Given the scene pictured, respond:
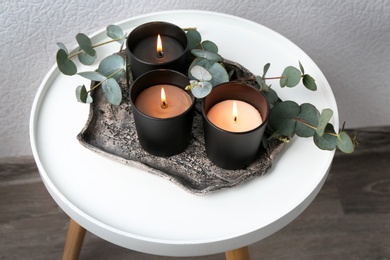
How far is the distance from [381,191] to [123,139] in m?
0.65

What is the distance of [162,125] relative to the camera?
0.51 m

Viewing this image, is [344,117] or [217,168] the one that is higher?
[217,168]

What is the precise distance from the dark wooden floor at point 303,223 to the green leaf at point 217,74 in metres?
0.47

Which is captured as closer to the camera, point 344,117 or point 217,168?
point 217,168

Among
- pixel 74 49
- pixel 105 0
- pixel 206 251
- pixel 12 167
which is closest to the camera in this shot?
pixel 206 251

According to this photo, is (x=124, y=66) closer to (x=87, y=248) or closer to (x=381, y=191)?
(x=87, y=248)

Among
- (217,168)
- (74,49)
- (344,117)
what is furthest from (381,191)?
(74,49)

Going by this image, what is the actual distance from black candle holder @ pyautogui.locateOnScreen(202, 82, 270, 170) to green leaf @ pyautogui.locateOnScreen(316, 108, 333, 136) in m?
0.06

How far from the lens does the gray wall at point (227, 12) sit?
75 cm

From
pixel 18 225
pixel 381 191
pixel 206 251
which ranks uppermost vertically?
pixel 206 251

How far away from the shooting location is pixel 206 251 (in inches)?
20.2

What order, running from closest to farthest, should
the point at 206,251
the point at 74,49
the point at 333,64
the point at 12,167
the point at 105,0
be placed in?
the point at 206,251, the point at 74,49, the point at 105,0, the point at 333,64, the point at 12,167

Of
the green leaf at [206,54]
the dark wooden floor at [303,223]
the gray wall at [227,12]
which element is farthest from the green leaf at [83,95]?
the dark wooden floor at [303,223]

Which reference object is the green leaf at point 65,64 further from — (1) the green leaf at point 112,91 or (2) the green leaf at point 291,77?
(2) the green leaf at point 291,77
